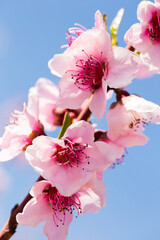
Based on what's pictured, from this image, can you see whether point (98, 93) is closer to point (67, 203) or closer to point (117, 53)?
point (117, 53)

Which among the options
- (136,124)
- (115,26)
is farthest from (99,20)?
(136,124)

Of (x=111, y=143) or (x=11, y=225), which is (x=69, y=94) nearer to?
(x=111, y=143)

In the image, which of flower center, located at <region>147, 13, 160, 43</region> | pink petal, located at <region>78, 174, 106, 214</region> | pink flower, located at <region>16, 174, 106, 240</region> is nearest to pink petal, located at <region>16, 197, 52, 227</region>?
pink flower, located at <region>16, 174, 106, 240</region>

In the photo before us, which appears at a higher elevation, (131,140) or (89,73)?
(89,73)

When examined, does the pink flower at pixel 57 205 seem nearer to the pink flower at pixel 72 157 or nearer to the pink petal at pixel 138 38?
the pink flower at pixel 72 157

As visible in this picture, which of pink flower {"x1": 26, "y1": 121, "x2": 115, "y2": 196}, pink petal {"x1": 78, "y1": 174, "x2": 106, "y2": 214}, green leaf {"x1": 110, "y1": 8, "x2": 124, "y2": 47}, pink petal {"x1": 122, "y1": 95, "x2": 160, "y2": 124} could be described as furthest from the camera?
green leaf {"x1": 110, "y1": 8, "x2": 124, "y2": 47}

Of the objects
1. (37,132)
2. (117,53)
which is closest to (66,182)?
(37,132)

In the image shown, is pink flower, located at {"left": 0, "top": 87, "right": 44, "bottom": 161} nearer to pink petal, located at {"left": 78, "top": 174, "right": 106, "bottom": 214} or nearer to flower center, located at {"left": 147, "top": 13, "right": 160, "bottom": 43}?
pink petal, located at {"left": 78, "top": 174, "right": 106, "bottom": 214}
